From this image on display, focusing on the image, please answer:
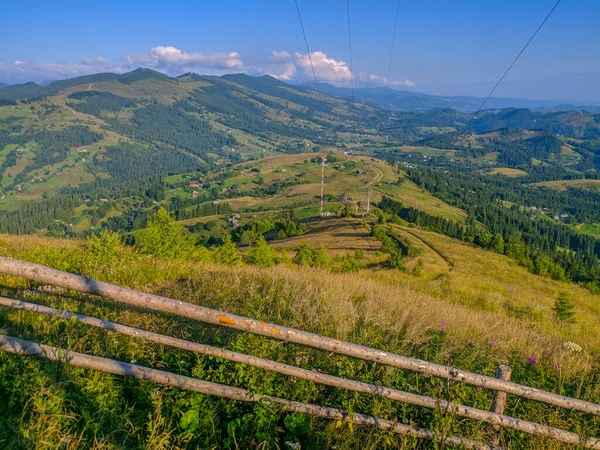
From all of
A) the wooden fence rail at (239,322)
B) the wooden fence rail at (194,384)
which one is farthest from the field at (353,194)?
the wooden fence rail at (194,384)

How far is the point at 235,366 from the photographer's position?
4195 millimetres

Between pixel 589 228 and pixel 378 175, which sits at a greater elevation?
pixel 378 175

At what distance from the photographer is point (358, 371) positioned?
16.7 feet

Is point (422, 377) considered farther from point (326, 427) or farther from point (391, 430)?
point (326, 427)

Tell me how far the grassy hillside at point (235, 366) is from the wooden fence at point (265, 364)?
0.14m

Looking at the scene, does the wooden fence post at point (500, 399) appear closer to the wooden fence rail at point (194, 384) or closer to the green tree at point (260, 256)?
the wooden fence rail at point (194, 384)

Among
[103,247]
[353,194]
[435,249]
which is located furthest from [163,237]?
[353,194]

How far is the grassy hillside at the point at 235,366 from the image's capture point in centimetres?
335

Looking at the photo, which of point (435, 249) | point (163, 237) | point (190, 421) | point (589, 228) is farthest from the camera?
point (589, 228)

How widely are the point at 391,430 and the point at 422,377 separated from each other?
152 centimetres

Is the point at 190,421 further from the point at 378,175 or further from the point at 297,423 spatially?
the point at 378,175

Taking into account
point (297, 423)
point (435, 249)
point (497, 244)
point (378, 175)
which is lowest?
point (378, 175)

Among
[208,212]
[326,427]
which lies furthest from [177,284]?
[208,212]

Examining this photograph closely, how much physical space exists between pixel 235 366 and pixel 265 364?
1.24 ft
